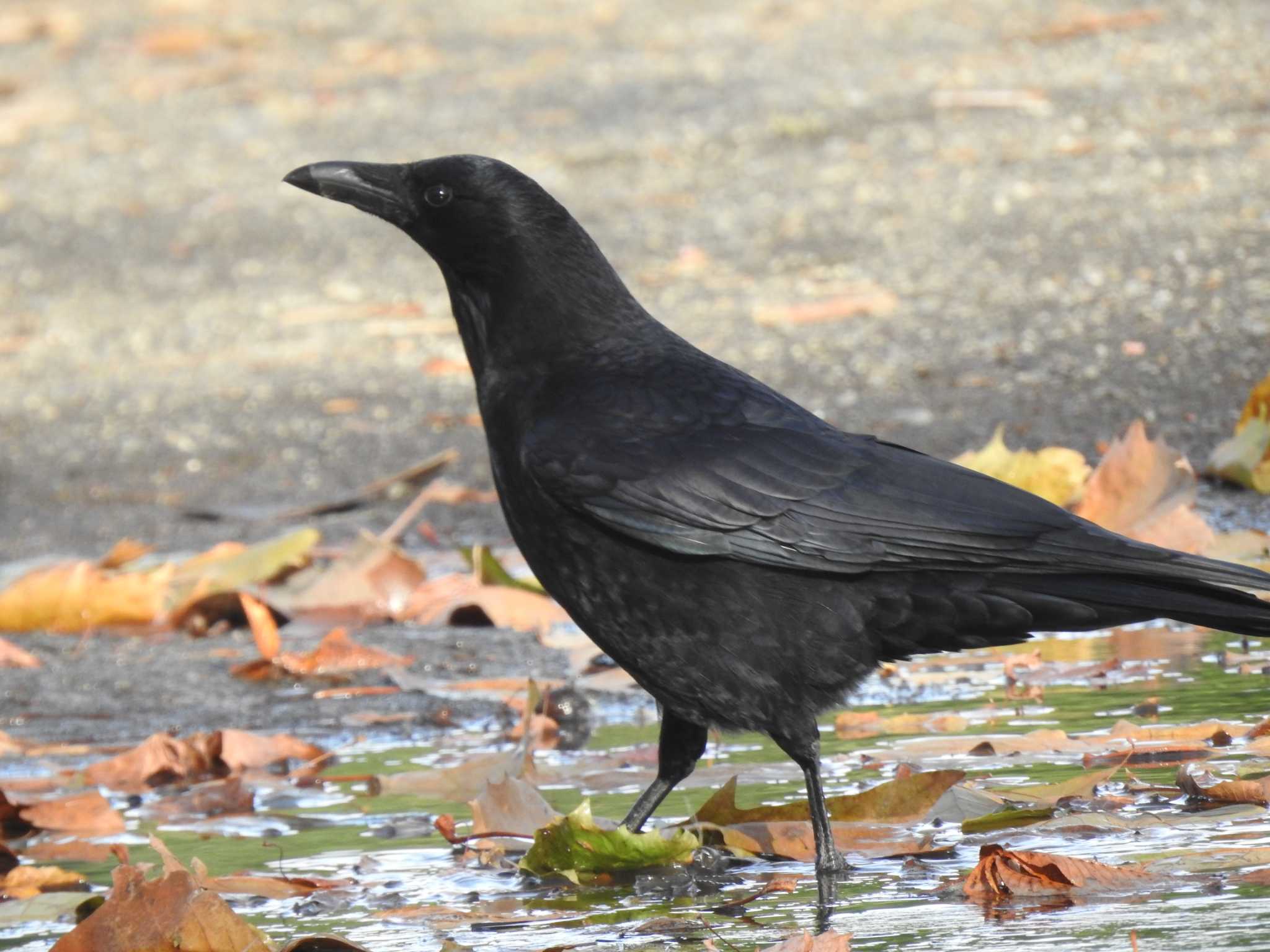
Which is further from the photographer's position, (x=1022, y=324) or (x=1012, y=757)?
(x=1022, y=324)

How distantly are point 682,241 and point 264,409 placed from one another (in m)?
2.60

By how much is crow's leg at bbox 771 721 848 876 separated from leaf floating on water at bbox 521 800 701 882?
0.20 meters

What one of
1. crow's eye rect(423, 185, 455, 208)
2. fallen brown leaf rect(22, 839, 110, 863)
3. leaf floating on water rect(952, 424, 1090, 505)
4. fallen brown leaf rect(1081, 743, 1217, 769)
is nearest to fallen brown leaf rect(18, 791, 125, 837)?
fallen brown leaf rect(22, 839, 110, 863)

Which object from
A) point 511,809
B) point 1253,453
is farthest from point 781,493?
point 1253,453

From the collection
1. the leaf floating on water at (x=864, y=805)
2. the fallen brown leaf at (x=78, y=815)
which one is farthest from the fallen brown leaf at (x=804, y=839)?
the fallen brown leaf at (x=78, y=815)

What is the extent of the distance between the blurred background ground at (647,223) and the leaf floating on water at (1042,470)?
1194mm

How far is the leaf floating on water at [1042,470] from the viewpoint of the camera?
16.4 ft

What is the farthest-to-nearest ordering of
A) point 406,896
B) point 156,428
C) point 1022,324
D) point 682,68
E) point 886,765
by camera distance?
1. point 682,68
2. point 156,428
3. point 1022,324
4. point 886,765
5. point 406,896

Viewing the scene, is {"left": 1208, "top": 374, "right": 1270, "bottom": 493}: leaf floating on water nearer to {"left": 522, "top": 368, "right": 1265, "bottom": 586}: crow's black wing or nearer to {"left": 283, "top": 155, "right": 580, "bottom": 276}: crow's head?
{"left": 522, "top": 368, "right": 1265, "bottom": 586}: crow's black wing

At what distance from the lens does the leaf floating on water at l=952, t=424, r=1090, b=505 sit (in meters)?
5.01

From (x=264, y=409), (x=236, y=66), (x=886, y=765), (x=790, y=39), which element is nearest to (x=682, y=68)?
(x=790, y=39)

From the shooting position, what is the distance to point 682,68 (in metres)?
13.4

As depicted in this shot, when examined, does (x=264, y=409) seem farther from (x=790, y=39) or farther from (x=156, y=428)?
(x=790, y=39)

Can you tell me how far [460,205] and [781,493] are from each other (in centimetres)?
93
